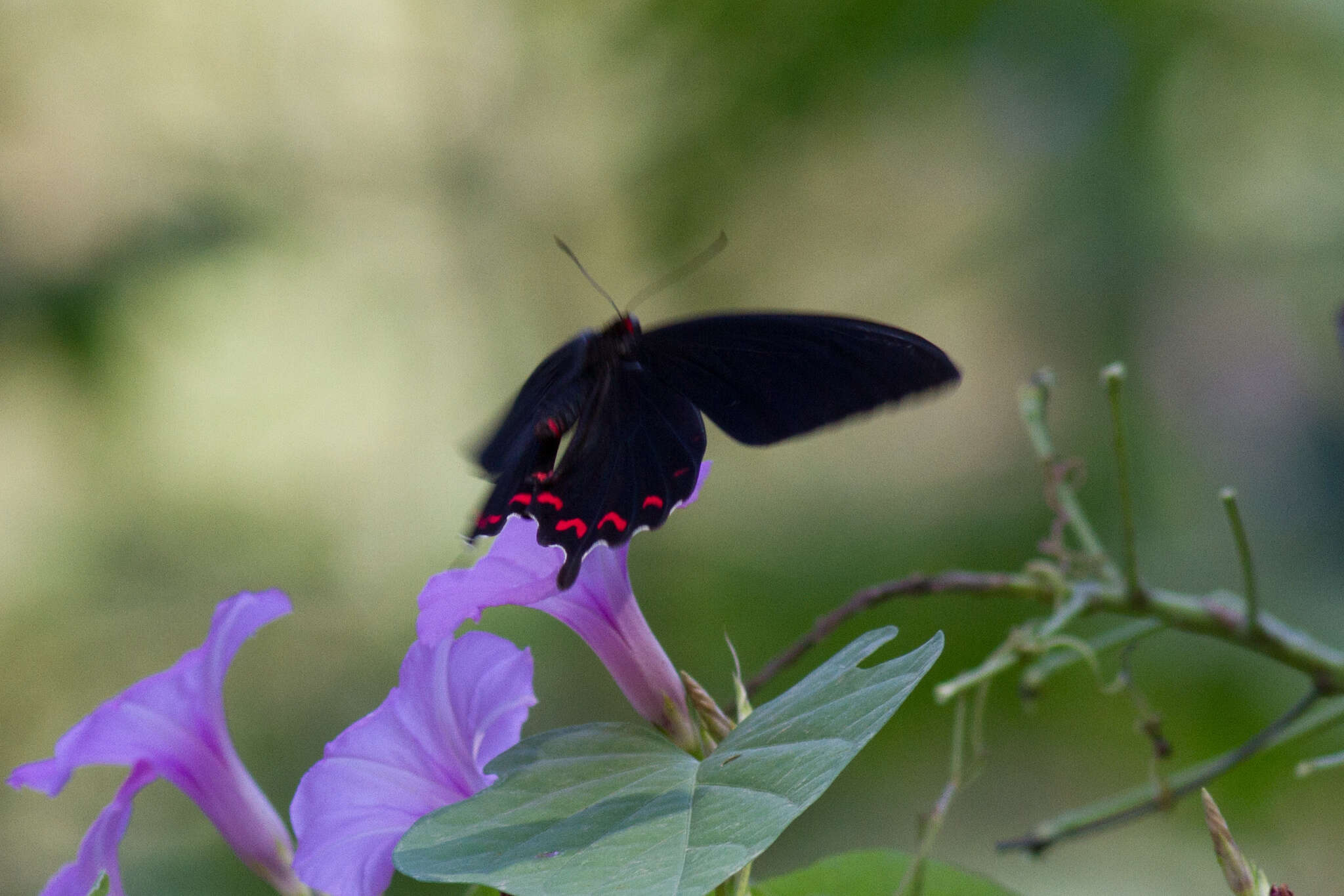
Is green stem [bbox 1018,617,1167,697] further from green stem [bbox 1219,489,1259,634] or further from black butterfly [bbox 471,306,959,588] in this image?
black butterfly [bbox 471,306,959,588]

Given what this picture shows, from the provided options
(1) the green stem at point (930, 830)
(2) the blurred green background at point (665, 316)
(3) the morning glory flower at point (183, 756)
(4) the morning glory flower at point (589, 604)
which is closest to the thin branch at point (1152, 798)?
(1) the green stem at point (930, 830)

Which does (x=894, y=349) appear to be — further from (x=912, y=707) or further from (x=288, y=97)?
(x=288, y=97)

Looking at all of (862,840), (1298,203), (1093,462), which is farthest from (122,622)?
(1298,203)

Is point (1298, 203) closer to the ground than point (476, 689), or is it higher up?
closer to the ground

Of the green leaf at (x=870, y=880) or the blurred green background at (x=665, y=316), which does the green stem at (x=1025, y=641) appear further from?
the blurred green background at (x=665, y=316)

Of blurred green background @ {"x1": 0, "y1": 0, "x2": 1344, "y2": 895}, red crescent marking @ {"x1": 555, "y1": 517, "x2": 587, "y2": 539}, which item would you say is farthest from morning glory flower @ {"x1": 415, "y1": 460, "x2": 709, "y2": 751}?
blurred green background @ {"x1": 0, "y1": 0, "x2": 1344, "y2": 895}

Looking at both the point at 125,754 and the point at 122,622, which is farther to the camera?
the point at 122,622
